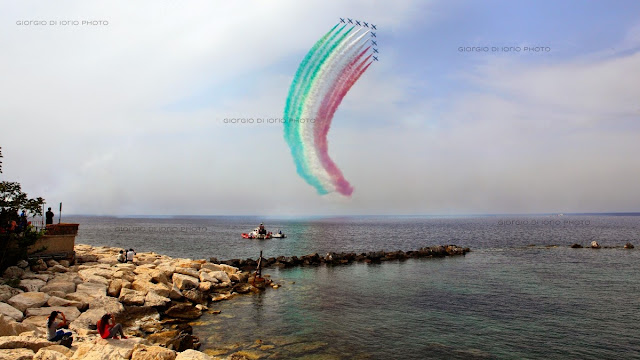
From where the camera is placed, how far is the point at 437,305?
33562 millimetres

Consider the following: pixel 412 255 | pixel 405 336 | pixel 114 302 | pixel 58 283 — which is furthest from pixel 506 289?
pixel 58 283

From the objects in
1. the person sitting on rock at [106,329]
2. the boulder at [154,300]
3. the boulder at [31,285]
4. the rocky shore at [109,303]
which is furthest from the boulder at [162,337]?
the boulder at [31,285]

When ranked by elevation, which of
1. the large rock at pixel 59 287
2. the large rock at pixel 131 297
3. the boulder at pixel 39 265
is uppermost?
the boulder at pixel 39 265

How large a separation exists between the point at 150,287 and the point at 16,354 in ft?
49.9

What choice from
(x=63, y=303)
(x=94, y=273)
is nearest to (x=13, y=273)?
(x=94, y=273)

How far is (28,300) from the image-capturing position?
2386cm

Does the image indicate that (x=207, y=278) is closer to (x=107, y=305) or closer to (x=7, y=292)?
(x=107, y=305)

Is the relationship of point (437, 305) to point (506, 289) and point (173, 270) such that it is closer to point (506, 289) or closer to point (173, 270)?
point (506, 289)

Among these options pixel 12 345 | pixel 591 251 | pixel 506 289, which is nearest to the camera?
pixel 12 345

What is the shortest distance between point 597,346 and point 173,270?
33.1 metres

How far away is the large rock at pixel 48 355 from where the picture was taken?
53.4 ft

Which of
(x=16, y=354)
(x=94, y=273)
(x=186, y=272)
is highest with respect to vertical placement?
(x=94, y=273)

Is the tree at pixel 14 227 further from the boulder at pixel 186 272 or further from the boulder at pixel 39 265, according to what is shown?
the boulder at pixel 186 272

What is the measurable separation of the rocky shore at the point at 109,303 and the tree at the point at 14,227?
103cm
